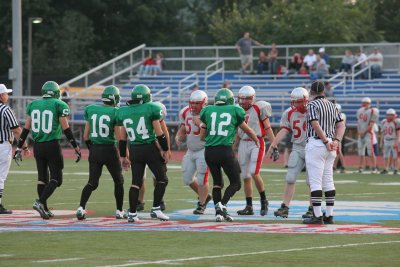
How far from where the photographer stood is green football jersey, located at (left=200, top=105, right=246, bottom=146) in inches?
641

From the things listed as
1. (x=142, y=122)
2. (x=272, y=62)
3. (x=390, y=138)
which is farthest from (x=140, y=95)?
(x=272, y=62)

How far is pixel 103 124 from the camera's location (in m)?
16.4

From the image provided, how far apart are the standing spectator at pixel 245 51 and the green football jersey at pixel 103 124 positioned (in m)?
26.9

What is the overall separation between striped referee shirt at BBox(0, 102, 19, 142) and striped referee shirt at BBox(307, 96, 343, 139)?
4.61m

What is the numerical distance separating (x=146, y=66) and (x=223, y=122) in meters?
29.3

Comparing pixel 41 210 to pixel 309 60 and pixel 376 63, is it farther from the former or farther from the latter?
pixel 309 60

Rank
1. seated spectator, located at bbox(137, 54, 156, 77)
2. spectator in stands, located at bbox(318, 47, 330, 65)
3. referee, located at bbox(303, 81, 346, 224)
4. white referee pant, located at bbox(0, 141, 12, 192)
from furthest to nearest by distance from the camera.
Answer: seated spectator, located at bbox(137, 54, 156, 77) → spectator in stands, located at bbox(318, 47, 330, 65) → white referee pant, located at bbox(0, 141, 12, 192) → referee, located at bbox(303, 81, 346, 224)

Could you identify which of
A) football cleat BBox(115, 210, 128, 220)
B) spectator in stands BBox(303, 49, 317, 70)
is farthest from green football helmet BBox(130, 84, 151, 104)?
spectator in stands BBox(303, 49, 317, 70)

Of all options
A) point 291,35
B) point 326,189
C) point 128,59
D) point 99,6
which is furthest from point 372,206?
point 99,6

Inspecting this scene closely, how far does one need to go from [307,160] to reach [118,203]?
2.65 metres

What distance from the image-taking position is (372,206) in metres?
18.9

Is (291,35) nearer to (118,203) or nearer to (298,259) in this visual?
(118,203)

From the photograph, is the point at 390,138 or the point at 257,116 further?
the point at 390,138

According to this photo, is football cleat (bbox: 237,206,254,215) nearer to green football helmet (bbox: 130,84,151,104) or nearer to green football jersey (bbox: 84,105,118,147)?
green football jersey (bbox: 84,105,118,147)
